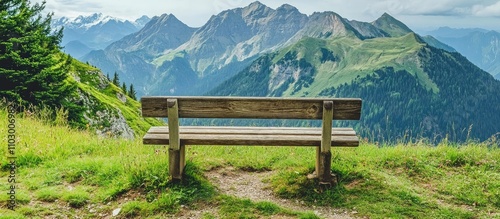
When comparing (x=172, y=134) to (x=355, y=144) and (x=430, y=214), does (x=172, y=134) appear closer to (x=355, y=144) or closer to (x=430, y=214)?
(x=355, y=144)

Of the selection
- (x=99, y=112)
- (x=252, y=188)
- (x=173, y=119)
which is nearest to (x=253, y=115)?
(x=173, y=119)

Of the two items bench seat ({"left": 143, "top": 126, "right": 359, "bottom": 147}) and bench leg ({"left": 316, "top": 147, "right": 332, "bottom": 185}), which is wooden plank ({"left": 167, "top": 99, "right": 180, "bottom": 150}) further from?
bench leg ({"left": 316, "top": 147, "right": 332, "bottom": 185})

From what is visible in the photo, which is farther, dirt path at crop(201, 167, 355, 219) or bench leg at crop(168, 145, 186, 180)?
bench leg at crop(168, 145, 186, 180)

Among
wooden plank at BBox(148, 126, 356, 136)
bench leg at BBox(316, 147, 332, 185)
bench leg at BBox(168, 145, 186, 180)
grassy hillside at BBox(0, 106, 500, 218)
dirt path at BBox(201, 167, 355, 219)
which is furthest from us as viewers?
wooden plank at BBox(148, 126, 356, 136)

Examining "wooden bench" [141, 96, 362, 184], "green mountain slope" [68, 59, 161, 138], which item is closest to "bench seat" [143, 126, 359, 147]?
"wooden bench" [141, 96, 362, 184]

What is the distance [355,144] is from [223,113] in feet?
7.99

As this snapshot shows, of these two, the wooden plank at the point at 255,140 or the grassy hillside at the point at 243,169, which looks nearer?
the grassy hillside at the point at 243,169

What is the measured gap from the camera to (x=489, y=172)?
319 inches

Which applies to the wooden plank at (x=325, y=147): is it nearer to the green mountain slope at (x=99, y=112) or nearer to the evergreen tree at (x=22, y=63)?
the evergreen tree at (x=22, y=63)

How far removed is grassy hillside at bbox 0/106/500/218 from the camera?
644cm

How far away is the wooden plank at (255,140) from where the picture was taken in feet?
23.0

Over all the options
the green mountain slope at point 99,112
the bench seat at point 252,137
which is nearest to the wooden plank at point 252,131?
the bench seat at point 252,137

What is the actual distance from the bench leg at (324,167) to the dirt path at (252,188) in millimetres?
691

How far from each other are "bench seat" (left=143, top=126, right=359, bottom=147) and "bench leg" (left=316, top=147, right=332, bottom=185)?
0.24m
